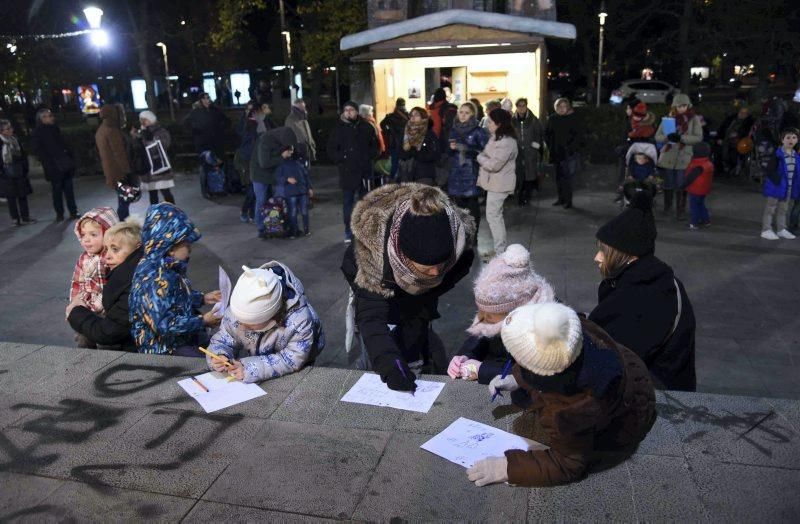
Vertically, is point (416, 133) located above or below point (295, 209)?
above

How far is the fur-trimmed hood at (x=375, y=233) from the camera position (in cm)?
295

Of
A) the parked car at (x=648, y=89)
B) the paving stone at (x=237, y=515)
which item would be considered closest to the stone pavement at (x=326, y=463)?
the paving stone at (x=237, y=515)

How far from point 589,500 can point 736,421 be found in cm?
91

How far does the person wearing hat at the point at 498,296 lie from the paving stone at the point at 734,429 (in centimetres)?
76

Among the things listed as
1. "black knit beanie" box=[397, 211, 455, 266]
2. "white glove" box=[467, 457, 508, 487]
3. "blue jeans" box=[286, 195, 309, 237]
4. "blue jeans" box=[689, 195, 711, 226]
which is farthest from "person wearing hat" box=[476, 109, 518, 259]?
"white glove" box=[467, 457, 508, 487]

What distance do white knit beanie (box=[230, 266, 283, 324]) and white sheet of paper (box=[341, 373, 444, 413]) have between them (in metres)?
0.56

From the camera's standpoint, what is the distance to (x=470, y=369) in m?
3.25

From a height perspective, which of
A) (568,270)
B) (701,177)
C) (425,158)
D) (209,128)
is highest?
(209,128)

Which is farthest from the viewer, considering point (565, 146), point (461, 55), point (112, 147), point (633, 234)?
point (461, 55)

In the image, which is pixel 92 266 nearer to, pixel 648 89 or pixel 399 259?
pixel 399 259

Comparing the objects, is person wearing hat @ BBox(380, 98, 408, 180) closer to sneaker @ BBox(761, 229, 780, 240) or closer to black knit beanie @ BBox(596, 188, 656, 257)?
sneaker @ BBox(761, 229, 780, 240)

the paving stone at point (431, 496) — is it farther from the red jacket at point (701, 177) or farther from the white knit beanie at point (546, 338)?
the red jacket at point (701, 177)

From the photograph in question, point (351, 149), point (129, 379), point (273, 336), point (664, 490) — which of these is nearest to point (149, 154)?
point (351, 149)

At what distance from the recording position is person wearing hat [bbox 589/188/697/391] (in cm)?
301
